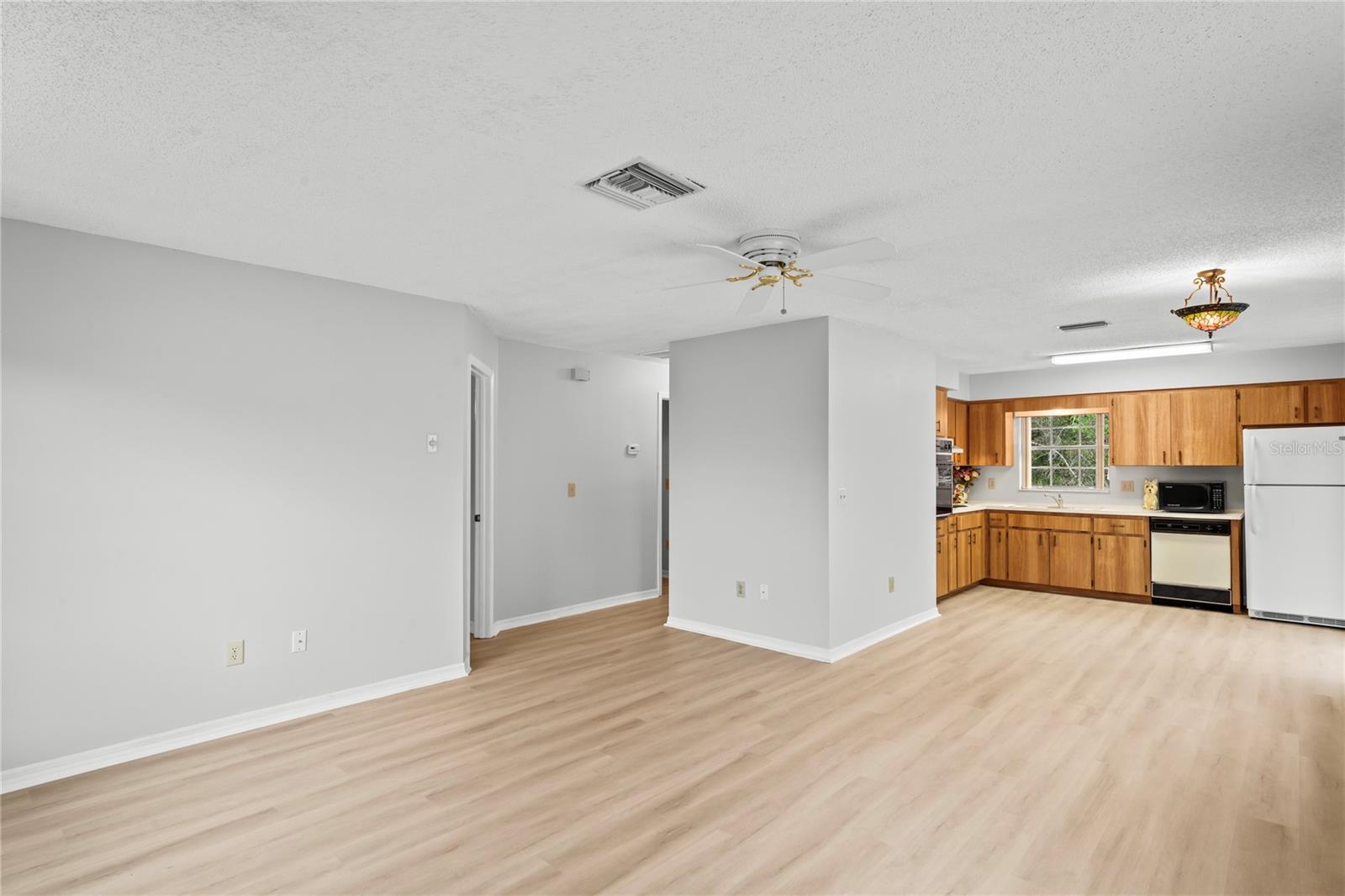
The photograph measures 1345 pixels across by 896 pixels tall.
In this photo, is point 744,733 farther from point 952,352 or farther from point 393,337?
point 952,352

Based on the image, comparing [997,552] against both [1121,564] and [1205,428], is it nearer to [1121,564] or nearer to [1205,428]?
[1121,564]

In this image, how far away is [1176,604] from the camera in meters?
6.60

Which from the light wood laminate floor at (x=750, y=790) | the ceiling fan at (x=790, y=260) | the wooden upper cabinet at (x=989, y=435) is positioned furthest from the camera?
the wooden upper cabinet at (x=989, y=435)

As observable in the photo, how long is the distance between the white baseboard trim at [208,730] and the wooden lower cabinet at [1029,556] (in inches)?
233

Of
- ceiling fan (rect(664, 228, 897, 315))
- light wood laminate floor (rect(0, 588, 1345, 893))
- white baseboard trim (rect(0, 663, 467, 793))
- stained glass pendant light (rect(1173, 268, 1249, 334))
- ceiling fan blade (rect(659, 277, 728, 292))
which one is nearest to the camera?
light wood laminate floor (rect(0, 588, 1345, 893))

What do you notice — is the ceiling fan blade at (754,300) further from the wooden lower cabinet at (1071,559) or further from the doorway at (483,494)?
the wooden lower cabinet at (1071,559)

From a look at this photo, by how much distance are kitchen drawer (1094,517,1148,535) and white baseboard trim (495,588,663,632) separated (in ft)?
14.8

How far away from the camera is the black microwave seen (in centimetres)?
671

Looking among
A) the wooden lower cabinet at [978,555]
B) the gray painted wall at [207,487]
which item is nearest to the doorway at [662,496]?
the gray painted wall at [207,487]

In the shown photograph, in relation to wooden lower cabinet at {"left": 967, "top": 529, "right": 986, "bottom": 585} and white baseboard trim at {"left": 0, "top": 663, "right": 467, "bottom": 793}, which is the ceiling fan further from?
wooden lower cabinet at {"left": 967, "top": 529, "right": 986, "bottom": 585}

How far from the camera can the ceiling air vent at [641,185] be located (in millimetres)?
2434

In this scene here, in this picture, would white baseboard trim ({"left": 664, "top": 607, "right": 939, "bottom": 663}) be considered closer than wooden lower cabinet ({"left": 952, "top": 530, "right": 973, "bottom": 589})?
Yes

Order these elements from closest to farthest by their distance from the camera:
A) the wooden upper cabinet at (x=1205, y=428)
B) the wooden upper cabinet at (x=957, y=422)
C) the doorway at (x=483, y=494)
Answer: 1. the doorway at (x=483, y=494)
2. the wooden upper cabinet at (x=1205, y=428)
3. the wooden upper cabinet at (x=957, y=422)

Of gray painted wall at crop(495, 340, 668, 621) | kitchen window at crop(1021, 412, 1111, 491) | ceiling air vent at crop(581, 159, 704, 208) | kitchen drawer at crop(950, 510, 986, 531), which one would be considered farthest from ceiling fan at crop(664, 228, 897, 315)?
kitchen window at crop(1021, 412, 1111, 491)
